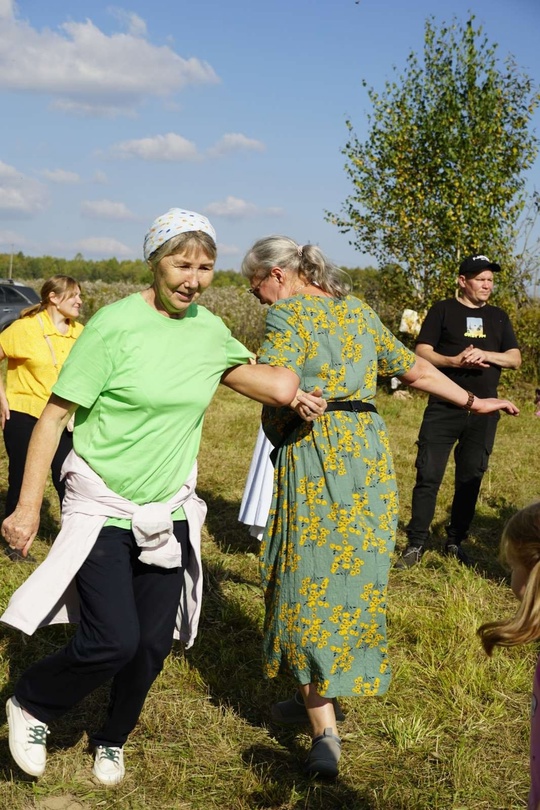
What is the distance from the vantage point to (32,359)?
6094 millimetres

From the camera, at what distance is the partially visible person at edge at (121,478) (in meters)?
2.98

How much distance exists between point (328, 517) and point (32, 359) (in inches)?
133

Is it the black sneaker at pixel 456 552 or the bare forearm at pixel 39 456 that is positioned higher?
the bare forearm at pixel 39 456

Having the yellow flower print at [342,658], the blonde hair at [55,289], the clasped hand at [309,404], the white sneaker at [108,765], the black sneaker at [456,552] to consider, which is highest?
the blonde hair at [55,289]

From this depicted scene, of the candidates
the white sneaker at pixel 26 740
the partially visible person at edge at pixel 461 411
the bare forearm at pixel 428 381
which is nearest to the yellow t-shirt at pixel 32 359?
the partially visible person at edge at pixel 461 411

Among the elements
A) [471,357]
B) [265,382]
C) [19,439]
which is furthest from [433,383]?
[19,439]

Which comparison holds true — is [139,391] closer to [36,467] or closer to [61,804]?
[36,467]

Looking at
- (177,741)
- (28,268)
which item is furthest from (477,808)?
(28,268)

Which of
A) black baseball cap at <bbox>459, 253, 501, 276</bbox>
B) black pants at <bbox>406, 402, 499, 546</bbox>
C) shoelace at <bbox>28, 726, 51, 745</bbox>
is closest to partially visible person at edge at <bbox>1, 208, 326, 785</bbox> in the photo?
shoelace at <bbox>28, 726, 51, 745</bbox>

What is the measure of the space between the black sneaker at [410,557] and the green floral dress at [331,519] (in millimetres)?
2658

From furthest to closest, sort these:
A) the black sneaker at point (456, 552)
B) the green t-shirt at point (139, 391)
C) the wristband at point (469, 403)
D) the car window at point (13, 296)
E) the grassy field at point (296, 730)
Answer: the car window at point (13, 296) < the black sneaker at point (456, 552) < the wristband at point (469, 403) < the grassy field at point (296, 730) < the green t-shirt at point (139, 391)

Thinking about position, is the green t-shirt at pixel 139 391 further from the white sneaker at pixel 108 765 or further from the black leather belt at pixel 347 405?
the white sneaker at pixel 108 765

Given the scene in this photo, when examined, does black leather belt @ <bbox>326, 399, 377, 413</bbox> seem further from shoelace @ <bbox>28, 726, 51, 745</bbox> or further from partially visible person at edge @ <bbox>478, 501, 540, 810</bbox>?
shoelace @ <bbox>28, 726, 51, 745</bbox>

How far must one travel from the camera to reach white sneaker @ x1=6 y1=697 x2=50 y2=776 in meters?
3.06
